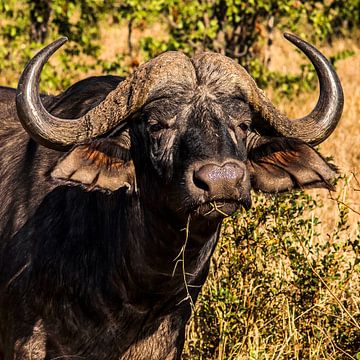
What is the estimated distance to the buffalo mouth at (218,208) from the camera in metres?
3.59

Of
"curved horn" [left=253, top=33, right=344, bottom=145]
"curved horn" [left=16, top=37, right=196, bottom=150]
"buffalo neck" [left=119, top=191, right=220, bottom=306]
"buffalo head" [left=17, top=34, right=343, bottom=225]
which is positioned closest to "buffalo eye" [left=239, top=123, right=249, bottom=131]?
"buffalo head" [left=17, top=34, right=343, bottom=225]

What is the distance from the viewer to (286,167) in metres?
4.16

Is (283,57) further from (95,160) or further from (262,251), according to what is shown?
(95,160)

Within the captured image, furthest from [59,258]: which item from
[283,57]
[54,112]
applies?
[283,57]

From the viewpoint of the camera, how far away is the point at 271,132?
13.7 ft

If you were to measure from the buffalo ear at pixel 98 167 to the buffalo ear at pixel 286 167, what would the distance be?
487mm

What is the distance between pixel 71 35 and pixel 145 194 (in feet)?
19.9

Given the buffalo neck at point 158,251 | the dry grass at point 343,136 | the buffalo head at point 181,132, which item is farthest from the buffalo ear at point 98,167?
the dry grass at point 343,136

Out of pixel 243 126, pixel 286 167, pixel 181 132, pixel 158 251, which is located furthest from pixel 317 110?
pixel 158 251

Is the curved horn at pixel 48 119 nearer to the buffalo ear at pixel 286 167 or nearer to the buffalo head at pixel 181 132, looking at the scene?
the buffalo head at pixel 181 132

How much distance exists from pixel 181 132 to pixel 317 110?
2.39 feet

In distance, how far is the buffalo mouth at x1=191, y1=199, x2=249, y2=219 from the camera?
3.59 meters

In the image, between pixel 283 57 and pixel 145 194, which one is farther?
pixel 283 57

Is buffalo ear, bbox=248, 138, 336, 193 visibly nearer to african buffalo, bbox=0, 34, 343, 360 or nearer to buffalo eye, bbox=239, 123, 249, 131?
african buffalo, bbox=0, 34, 343, 360
